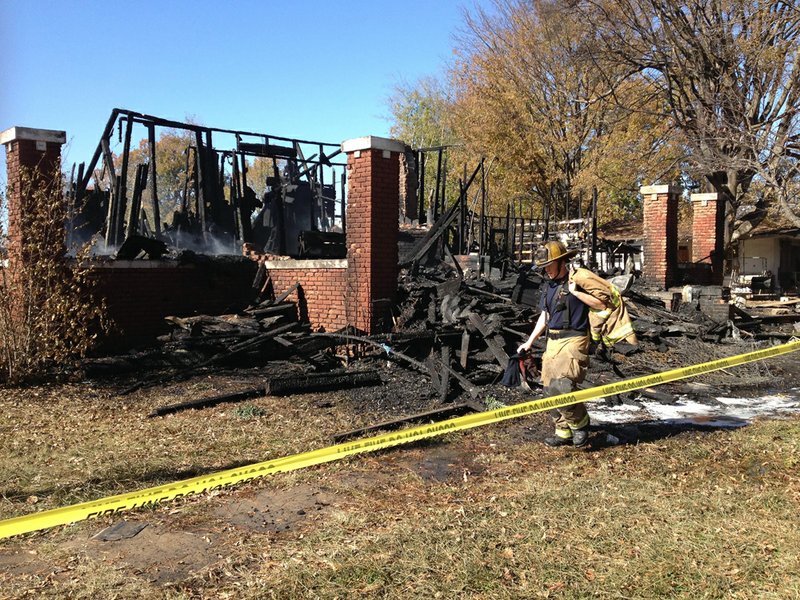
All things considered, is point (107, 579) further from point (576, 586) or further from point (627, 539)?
point (627, 539)

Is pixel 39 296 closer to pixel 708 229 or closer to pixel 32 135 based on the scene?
pixel 32 135

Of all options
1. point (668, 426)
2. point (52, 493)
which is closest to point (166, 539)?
point (52, 493)

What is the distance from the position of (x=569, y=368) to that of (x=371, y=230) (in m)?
4.69

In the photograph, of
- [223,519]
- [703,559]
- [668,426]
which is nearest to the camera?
[703,559]

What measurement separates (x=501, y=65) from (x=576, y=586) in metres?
32.2

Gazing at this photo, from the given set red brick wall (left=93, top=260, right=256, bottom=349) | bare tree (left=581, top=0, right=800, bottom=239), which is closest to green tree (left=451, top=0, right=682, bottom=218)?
bare tree (left=581, top=0, right=800, bottom=239)

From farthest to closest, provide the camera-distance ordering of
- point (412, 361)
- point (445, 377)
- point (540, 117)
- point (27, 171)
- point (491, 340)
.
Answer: point (540, 117)
point (27, 171)
point (491, 340)
point (412, 361)
point (445, 377)

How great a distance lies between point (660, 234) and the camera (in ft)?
49.7

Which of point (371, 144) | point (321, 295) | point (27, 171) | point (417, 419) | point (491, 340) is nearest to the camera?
point (417, 419)

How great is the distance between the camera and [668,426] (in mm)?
6727

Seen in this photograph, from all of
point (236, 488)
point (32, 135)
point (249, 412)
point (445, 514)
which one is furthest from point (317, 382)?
point (32, 135)

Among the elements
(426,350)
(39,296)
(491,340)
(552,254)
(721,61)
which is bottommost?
(426,350)

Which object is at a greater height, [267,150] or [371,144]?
[267,150]

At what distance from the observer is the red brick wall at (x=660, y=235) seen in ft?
49.4
